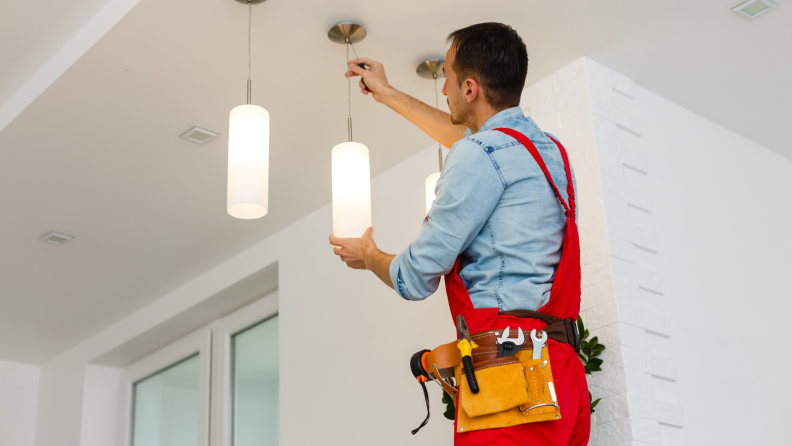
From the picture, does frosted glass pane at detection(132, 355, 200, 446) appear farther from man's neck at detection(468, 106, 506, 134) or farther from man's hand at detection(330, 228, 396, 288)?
man's neck at detection(468, 106, 506, 134)

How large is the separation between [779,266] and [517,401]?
2108 millimetres

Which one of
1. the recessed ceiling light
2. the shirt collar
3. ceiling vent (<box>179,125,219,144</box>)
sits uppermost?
ceiling vent (<box>179,125,219,144</box>)

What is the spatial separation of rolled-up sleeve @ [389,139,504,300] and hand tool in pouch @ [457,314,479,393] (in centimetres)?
8

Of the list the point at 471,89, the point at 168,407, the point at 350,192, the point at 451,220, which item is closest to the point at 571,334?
the point at 451,220

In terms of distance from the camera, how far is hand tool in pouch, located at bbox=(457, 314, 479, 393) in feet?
4.24

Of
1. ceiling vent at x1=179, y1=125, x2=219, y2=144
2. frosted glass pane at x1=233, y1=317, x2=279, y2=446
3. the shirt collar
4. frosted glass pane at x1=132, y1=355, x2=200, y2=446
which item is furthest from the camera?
frosted glass pane at x1=132, y1=355, x2=200, y2=446

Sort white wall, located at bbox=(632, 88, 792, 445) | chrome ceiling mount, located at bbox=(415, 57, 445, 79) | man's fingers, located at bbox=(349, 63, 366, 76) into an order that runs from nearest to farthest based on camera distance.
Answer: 1. man's fingers, located at bbox=(349, 63, 366, 76)
2. white wall, located at bbox=(632, 88, 792, 445)
3. chrome ceiling mount, located at bbox=(415, 57, 445, 79)

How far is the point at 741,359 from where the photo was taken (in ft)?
8.53

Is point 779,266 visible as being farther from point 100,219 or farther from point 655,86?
point 100,219

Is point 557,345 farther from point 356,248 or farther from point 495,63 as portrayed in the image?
point 495,63

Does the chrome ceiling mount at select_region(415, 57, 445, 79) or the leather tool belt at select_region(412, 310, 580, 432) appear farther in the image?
the chrome ceiling mount at select_region(415, 57, 445, 79)

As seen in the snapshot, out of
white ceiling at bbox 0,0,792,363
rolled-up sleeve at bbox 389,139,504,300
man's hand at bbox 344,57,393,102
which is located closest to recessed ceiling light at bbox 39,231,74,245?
white ceiling at bbox 0,0,792,363

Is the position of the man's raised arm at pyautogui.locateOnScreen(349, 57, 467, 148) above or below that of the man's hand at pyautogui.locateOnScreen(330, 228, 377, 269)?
above

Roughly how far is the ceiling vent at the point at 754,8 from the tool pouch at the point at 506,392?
1.54 meters
